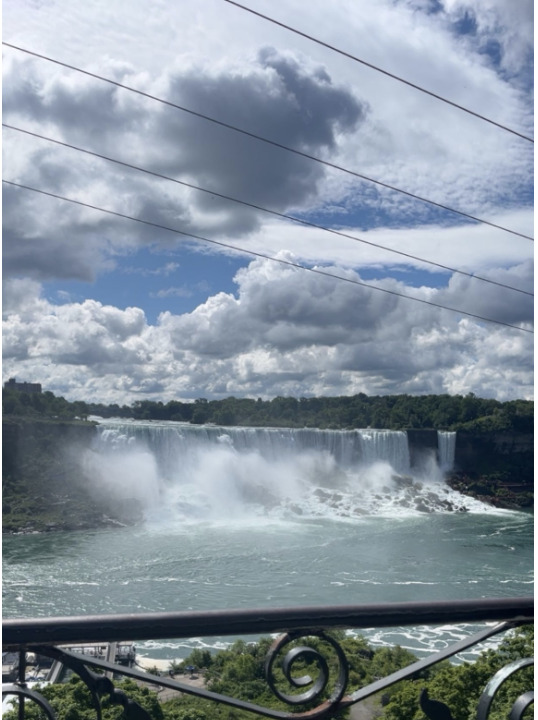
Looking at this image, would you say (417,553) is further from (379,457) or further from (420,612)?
(420,612)

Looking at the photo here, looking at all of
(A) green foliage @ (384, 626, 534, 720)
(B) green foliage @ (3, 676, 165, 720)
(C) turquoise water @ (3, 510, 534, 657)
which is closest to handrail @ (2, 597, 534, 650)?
(B) green foliage @ (3, 676, 165, 720)

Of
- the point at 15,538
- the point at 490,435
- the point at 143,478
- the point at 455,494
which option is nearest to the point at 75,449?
the point at 143,478

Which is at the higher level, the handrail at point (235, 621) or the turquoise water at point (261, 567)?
the handrail at point (235, 621)

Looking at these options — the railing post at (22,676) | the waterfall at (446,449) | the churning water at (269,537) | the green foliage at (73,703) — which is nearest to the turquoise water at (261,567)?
the churning water at (269,537)

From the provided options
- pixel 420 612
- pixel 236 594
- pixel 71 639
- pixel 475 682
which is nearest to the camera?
pixel 71 639

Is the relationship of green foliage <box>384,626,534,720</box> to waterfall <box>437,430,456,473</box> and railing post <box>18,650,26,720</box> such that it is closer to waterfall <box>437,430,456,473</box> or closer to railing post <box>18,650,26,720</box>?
railing post <box>18,650,26,720</box>

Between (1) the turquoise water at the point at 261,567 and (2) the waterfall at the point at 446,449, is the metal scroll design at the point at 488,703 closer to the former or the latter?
(1) the turquoise water at the point at 261,567
